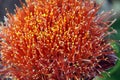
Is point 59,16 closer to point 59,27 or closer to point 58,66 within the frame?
point 59,27

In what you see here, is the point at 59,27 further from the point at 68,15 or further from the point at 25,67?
the point at 25,67

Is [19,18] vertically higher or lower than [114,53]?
higher

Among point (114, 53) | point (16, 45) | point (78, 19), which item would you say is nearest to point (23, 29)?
point (16, 45)

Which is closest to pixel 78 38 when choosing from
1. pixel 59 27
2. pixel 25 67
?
pixel 59 27

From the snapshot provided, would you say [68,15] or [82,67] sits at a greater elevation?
[68,15]

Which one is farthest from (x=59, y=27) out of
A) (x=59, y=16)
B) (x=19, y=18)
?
(x=19, y=18)
